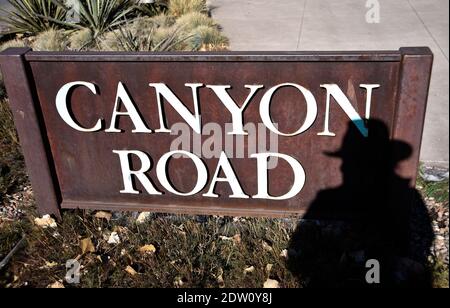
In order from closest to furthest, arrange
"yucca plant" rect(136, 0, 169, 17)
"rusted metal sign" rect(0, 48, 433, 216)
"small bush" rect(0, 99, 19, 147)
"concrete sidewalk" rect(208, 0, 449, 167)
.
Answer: "rusted metal sign" rect(0, 48, 433, 216), "small bush" rect(0, 99, 19, 147), "concrete sidewalk" rect(208, 0, 449, 167), "yucca plant" rect(136, 0, 169, 17)

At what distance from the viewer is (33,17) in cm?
734

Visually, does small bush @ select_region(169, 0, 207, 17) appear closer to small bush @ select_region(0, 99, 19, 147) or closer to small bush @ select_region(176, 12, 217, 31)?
small bush @ select_region(176, 12, 217, 31)

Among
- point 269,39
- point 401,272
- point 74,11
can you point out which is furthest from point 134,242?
point 74,11

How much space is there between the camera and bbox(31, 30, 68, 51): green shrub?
626cm

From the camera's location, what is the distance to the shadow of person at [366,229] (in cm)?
279

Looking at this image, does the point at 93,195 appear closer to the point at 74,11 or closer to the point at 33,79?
the point at 33,79

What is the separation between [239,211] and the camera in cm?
313

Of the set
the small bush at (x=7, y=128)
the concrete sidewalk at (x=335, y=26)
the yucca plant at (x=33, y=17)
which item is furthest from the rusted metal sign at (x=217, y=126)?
the yucca plant at (x=33, y=17)

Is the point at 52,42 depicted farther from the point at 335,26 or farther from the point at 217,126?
the point at 217,126

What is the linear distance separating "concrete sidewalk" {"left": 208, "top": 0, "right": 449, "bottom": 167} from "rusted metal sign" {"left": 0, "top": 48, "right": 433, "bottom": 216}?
2.17 m

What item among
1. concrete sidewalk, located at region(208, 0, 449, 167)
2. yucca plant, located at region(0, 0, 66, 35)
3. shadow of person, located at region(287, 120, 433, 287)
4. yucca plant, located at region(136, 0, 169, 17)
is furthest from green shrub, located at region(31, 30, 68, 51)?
shadow of person, located at region(287, 120, 433, 287)

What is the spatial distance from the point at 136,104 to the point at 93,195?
74 cm

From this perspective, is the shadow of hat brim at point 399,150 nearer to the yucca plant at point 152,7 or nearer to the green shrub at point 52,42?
the green shrub at point 52,42

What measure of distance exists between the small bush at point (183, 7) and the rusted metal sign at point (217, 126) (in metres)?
5.03
